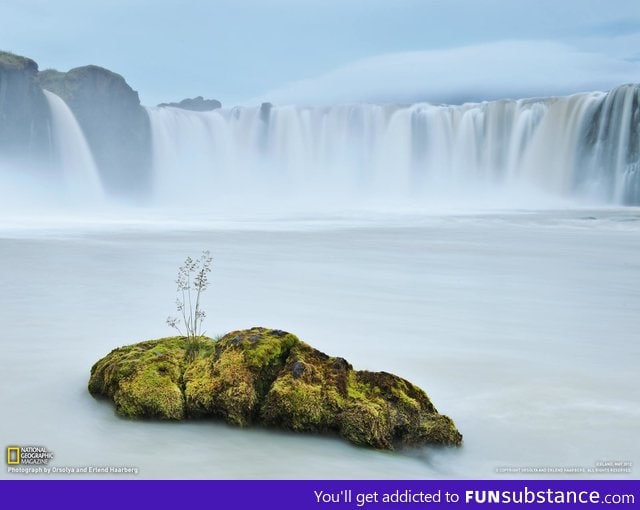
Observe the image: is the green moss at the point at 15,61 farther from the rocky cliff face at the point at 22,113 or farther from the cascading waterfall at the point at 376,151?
the cascading waterfall at the point at 376,151

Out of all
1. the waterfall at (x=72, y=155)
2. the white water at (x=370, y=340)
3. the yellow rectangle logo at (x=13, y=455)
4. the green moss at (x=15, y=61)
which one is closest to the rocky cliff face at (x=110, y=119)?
the waterfall at (x=72, y=155)

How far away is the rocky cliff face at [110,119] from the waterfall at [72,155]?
3.65 metres

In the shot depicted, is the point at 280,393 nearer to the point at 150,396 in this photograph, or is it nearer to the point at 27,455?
the point at 150,396

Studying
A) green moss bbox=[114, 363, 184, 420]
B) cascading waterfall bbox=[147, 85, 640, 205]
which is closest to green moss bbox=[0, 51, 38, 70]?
cascading waterfall bbox=[147, 85, 640, 205]

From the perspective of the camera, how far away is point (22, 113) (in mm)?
46438

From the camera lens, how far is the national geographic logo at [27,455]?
4.30 meters

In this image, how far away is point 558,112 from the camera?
49750 mm

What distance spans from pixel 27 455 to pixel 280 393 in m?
1.48

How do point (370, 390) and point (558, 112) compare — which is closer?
point (370, 390)

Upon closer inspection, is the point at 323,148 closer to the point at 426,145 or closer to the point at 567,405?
the point at 426,145

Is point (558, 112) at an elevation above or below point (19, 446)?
above

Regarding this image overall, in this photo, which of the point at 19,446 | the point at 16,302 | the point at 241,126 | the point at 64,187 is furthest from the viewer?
the point at 241,126

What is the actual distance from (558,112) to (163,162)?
91.2 ft

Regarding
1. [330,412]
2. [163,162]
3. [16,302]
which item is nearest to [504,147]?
[163,162]
